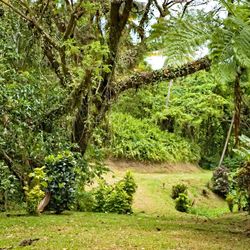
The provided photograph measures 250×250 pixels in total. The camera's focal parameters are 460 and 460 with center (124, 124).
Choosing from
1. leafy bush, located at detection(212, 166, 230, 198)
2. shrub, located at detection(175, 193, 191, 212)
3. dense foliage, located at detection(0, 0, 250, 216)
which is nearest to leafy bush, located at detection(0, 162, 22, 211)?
dense foliage, located at detection(0, 0, 250, 216)

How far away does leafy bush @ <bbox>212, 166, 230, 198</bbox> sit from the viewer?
15180mm

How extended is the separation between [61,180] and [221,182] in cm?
907

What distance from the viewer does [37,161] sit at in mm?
8086

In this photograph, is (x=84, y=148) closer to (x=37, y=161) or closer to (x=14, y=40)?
(x=37, y=161)

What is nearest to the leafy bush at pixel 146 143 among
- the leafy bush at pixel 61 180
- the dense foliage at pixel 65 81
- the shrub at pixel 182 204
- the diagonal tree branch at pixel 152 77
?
the shrub at pixel 182 204

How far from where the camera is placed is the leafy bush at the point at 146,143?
1670cm

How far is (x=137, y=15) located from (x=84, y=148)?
314cm

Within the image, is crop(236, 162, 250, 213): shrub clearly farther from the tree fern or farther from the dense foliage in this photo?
the tree fern

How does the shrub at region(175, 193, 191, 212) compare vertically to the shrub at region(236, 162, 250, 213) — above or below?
below

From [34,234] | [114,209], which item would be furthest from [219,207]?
[34,234]

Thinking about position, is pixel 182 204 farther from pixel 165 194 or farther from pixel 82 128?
pixel 82 128

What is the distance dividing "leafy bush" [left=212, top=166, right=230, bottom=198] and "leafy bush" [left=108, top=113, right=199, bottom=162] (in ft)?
8.66

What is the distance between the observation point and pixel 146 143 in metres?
17.4

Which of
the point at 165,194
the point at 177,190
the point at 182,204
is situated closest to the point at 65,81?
the point at 182,204
